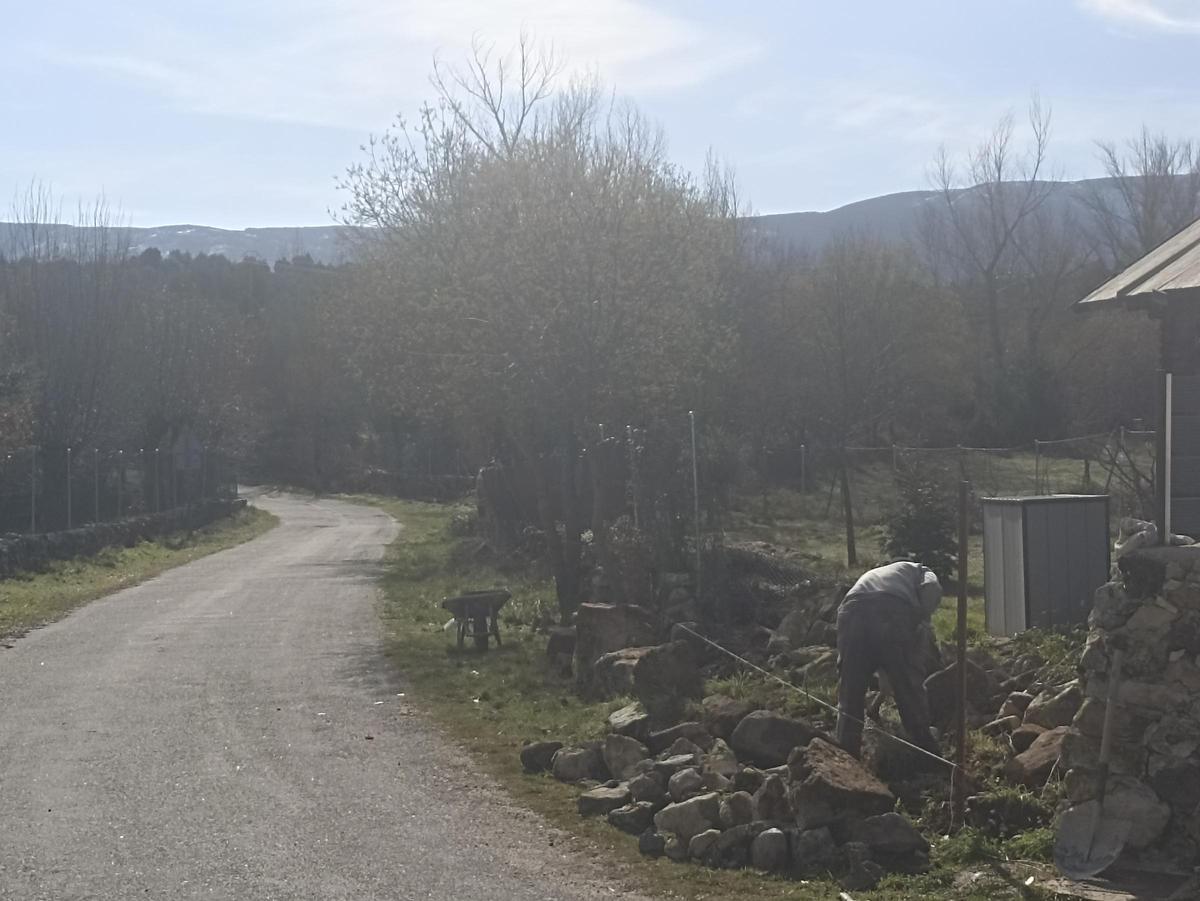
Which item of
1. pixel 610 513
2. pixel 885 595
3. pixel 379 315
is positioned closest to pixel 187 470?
pixel 379 315

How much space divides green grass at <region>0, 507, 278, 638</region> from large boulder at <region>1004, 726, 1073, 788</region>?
13512mm

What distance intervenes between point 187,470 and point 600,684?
107ft

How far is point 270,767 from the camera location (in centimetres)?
977

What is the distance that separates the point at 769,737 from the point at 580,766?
4.39 ft

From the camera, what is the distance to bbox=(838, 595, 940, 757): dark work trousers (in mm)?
8617

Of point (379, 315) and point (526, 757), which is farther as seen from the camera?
point (379, 315)

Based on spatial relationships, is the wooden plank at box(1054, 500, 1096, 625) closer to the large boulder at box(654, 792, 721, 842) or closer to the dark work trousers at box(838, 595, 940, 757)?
the dark work trousers at box(838, 595, 940, 757)

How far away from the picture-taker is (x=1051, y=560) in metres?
12.6

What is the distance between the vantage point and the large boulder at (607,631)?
43.5 feet

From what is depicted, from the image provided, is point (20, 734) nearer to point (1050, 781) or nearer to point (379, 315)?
point (1050, 781)

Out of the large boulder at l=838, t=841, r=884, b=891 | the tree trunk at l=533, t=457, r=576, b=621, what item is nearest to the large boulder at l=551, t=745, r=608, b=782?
the large boulder at l=838, t=841, r=884, b=891

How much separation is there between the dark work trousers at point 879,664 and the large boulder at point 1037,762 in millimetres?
756

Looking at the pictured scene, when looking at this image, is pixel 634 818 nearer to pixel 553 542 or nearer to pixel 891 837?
pixel 891 837

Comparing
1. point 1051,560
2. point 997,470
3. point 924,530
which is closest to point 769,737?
point 1051,560
